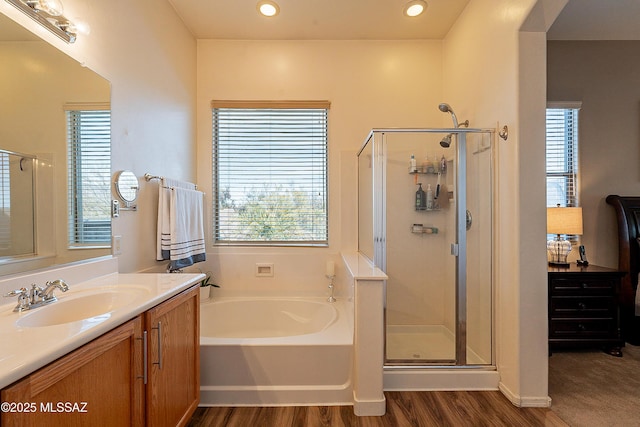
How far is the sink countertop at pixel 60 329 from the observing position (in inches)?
26.9

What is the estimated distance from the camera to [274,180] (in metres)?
2.76

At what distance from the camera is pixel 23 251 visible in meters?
1.17

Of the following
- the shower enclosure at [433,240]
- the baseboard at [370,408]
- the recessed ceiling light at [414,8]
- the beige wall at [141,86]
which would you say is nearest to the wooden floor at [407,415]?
the baseboard at [370,408]

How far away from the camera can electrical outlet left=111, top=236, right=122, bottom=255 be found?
5.41ft

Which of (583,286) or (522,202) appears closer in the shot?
(522,202)

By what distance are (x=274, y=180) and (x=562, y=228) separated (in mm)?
2496

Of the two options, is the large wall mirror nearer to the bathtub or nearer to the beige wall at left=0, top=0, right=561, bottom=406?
the beige wall at left=0, top=0, right=561, bottom=406

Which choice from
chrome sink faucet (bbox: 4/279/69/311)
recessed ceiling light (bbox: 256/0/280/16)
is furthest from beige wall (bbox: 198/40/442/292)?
chrome sink faucet (bbox: 4/279/69/311)

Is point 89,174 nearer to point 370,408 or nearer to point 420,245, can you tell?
point 370,408

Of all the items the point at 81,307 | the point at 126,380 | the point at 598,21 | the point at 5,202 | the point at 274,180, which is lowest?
the point at 126,380

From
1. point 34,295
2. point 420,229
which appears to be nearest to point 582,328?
point 420,229

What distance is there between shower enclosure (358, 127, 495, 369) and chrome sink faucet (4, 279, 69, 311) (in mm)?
1739

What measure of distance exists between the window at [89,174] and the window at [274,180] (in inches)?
46.7

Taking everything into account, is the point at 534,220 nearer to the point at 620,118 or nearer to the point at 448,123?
the point at 448,123
